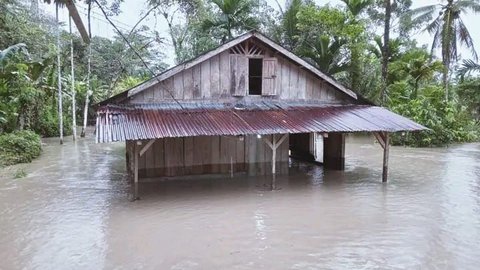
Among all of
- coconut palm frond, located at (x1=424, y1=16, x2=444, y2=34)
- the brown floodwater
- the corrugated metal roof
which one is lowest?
the brown floodwater

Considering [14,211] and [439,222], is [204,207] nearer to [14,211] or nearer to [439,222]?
[14,211]

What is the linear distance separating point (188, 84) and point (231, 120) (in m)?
1.80

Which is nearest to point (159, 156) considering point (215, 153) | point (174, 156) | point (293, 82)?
point (174, 156)

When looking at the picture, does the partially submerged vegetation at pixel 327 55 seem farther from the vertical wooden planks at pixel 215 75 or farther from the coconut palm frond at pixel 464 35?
the vertical wooden planks at pixel 215 75

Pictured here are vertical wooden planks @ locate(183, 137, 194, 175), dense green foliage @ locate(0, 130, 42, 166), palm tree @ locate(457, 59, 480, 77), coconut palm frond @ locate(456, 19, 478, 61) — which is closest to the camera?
vertical wooden planks @ locate(183, 137, 194, 175)

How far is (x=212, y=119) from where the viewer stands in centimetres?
958

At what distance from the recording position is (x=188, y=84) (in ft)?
34.5

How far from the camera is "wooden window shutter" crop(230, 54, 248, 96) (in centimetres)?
1092

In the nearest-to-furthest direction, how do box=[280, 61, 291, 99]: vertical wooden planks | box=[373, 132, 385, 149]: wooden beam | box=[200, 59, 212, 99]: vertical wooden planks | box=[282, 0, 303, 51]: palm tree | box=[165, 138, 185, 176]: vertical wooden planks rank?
box=[373, 132, 385, 149]: wooden beam, box=[200, 59, 212, 99]: vertical wooden planks, box=[165, 138, 185, 176]: vertical wooden planks, box=[280, 61, 291, 99]: vertical wooden planks, box=[282, 0, 303, 51]: palm tree

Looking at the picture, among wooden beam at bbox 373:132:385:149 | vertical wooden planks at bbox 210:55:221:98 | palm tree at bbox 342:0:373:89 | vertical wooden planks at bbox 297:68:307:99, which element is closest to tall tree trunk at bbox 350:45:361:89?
palm tree at bbox 342:0:373:89

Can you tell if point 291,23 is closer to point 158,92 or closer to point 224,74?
point 224,74

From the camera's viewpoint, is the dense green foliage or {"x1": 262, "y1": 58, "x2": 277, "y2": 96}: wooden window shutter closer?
{"x1": 262, "y1": 58, "x2": 277, "y2": 96}: wooden window shutter

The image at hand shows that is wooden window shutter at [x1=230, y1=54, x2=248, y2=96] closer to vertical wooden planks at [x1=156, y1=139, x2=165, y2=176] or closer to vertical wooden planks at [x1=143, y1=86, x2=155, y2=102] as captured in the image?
vertical wooden planks at [x1=143, y1=86, x2=155, y2=102]

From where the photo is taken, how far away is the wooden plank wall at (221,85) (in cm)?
1038
